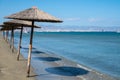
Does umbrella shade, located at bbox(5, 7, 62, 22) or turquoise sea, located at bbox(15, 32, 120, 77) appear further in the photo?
turquoise sea, located at bbox(15, 32, 120, 77)

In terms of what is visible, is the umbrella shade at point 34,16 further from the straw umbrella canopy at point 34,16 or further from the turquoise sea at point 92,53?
the turquoise sea at point 92,53

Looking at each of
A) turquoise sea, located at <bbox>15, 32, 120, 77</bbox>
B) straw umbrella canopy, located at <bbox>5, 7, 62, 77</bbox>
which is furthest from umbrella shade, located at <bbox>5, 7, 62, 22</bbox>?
turquoise sea, located at <bbox>15, 32, 120, 77</bbox>

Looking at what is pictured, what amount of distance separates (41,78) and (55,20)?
9.53 feet

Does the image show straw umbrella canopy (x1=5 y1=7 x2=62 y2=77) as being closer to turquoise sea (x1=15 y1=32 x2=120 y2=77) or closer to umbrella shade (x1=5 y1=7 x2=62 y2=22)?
umbrella shade (x1=5 y1=7 x2=62 y2=22)

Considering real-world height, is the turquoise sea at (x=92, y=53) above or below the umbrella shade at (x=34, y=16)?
below

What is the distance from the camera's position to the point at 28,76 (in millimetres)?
12859

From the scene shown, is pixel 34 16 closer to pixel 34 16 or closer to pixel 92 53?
pixel 34 16

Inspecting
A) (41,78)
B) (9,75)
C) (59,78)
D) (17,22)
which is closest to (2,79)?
(9,75)

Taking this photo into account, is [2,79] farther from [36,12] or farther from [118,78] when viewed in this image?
[118,78]

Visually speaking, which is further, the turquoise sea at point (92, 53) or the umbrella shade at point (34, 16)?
the turquoise sea at point (92, 53)

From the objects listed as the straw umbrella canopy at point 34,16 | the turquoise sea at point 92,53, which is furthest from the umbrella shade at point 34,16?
the turquoise sea at point 92,53

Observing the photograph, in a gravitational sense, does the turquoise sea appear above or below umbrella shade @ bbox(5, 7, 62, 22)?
below

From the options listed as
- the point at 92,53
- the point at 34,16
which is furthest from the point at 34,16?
the point at 92,53

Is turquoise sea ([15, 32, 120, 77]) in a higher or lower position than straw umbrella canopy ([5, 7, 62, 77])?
lower
